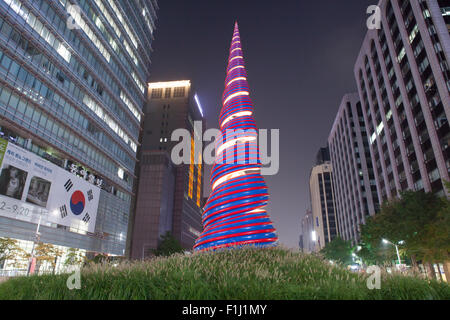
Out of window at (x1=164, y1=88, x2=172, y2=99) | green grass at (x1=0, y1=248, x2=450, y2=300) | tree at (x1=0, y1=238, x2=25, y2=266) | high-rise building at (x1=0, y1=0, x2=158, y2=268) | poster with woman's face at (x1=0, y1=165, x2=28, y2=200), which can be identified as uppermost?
window at (x1=164, y1=88, x2=172, y2=99)

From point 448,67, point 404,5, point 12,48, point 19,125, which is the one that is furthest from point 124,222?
point 404,5

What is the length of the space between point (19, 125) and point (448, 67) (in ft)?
188

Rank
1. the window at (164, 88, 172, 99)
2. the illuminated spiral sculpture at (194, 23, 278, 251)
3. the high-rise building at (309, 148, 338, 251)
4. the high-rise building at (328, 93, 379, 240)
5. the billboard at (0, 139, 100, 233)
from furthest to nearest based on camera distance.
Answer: the high-rise building at (309, 148, 338, 251)
the window at (164, 88, 172, 99)
the high-rise building at (328, 93, 379, 240)
the billboard at (0, 139, 100, 233)
the illuminated spiral sculpture at (194, 23, 278, 251)

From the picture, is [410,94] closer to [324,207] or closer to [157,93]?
[157,93]

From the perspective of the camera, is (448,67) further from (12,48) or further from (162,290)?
(12,48)

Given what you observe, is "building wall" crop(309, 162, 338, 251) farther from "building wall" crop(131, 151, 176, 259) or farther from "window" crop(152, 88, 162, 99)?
"window" crop(152, 88, 162, 99)

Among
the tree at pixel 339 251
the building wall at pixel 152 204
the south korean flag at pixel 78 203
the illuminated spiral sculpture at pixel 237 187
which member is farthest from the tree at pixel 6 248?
the building wall at pixel 152 204

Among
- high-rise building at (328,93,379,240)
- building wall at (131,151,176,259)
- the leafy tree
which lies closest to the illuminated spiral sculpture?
the leafy tree

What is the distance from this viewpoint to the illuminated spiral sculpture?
24.3 metres

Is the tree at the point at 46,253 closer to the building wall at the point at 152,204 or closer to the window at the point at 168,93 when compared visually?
the building wall at the point at 152,204

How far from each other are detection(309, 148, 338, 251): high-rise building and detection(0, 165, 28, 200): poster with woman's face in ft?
481

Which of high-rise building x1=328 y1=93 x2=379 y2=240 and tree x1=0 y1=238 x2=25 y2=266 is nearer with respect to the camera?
tree x1=0 y1=238 x2=25 y2=266

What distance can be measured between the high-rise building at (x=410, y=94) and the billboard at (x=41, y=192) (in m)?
48.3
